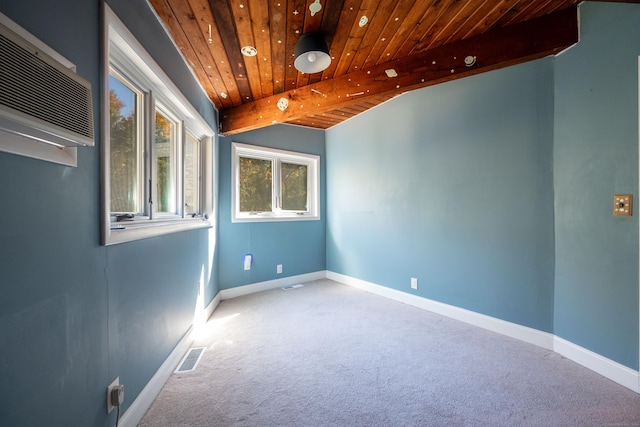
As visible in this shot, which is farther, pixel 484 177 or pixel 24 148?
pixel 484 177

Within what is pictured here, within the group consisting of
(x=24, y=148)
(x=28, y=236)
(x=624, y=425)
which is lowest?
(x=624, y=425)

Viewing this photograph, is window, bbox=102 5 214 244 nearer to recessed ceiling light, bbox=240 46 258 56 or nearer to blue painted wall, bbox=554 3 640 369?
recessed ceiling light, bbox=240 46 258 56

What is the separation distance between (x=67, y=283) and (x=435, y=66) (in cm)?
261

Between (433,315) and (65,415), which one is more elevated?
(65,415)

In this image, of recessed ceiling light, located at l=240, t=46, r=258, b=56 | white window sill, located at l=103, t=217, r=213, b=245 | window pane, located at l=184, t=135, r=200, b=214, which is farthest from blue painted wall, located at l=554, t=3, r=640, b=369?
window pane, located at l=184, t=135, r=200, b=214

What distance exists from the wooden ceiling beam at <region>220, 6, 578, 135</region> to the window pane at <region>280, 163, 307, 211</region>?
128 centimetres

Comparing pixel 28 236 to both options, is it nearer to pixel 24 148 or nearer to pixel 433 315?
pixel 24 148

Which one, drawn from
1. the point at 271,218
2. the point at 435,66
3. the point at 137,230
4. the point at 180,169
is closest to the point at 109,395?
the point at 137,230

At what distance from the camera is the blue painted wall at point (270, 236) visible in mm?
3457

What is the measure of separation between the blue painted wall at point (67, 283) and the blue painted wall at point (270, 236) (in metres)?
1.90

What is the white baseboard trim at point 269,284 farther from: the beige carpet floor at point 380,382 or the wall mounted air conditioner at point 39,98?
the wall mounted air conditioner at point 39,98

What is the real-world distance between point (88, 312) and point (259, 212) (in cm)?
283

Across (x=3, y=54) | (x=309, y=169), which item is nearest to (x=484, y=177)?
(x=309, y=169)

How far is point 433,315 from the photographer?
2793 millimetres
